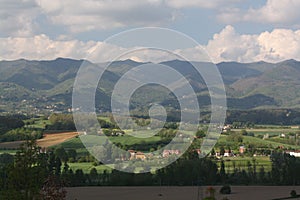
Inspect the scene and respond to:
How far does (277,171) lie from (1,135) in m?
43.0

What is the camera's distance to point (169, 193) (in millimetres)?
49688

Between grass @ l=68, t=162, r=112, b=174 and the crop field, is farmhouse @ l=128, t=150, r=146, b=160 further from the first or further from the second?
the crop field

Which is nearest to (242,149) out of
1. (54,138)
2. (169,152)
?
(54,138)

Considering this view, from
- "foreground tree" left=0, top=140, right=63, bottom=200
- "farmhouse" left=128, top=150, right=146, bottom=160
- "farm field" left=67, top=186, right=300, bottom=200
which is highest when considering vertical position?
"farmhouse" left=128, top=150, right=146, bottom=160

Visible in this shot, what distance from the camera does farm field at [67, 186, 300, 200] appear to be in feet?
151

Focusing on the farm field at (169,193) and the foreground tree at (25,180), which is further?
the farm field at (169,193)

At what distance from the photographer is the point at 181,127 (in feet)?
138

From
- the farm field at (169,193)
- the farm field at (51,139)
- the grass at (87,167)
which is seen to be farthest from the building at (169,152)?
the farm field at (51,139)

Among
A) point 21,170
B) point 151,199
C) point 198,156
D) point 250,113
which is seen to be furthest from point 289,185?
point 250,113

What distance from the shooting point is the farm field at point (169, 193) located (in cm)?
4594

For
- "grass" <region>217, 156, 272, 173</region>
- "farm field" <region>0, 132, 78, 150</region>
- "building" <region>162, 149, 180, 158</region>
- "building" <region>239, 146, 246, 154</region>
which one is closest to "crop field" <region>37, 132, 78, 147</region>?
"farm field" <region>0, 132, 78, 150</region>

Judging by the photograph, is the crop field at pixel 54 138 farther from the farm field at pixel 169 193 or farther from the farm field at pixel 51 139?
the farm field at pixel 169 193

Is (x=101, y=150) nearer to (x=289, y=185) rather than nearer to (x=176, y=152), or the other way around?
(x=176, y=152)

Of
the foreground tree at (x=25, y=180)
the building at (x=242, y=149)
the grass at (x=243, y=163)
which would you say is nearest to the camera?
the foreground tree at (x=25, y=180)
